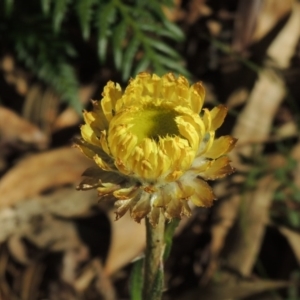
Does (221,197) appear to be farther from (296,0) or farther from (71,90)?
(296,0)

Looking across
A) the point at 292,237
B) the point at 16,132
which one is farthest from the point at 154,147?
the point at 16,132

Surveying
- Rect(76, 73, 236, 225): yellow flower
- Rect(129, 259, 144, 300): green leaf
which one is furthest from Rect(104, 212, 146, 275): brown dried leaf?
Rect(76, 73, 236, 225): yellow flower

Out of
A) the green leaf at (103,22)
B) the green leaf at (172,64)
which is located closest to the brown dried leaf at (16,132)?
the green leaf at (103,22)

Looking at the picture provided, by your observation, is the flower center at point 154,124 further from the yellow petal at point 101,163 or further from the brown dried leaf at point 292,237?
the brown dried leaf at point 292,237

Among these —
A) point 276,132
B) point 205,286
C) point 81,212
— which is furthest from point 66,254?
point 276,132

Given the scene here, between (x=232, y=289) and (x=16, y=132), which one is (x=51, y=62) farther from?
(x=232, y=289)

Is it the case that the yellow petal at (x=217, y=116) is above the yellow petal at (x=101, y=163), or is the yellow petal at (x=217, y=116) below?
above
